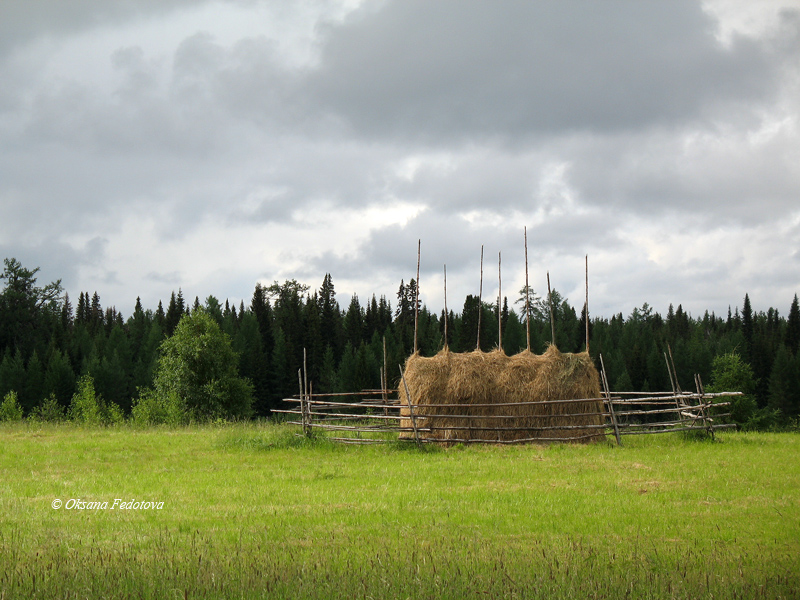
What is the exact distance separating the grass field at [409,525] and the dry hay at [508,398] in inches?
62.8

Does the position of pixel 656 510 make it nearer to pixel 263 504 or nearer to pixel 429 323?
pixel 263 504

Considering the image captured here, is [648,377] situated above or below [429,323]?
below

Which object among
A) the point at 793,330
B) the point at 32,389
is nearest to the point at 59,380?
the point at 32,389

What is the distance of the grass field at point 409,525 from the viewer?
5.65 m

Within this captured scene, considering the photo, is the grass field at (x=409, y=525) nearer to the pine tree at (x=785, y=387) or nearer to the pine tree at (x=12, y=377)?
the pine tree at (x=785, y=387)

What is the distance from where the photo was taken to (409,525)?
8.09m

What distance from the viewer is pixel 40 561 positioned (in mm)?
6375

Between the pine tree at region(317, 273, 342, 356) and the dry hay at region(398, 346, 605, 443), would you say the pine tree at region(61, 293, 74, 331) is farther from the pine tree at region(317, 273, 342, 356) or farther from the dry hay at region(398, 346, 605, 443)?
the dry hay at region(398, 346, 605, 443)

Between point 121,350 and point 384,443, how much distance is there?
6422 centimetres

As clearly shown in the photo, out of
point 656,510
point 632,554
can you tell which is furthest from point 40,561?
point 656,510

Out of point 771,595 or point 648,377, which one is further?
point 648,377

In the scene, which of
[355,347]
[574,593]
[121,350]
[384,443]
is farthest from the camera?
[355,347]

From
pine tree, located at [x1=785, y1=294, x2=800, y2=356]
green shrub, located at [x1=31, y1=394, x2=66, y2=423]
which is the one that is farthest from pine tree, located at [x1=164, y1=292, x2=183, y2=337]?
pine tree, located at [x1=785, y1=294, x2=800, y2=356]

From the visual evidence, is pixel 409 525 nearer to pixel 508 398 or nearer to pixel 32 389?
pixel 508 398
